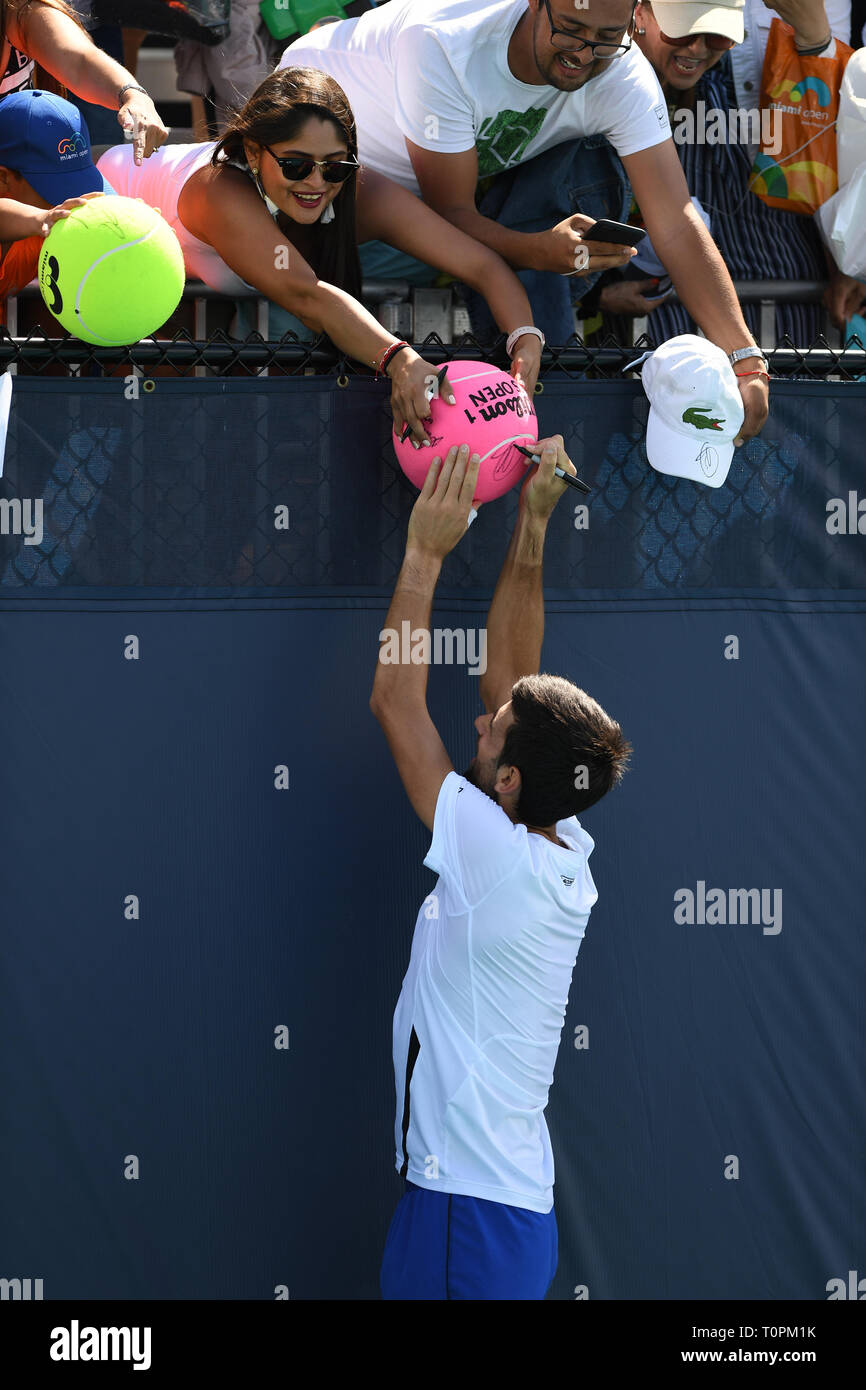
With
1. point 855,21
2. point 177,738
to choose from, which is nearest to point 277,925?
point 177,738

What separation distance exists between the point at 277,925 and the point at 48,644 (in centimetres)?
89

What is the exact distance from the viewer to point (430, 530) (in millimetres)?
3121

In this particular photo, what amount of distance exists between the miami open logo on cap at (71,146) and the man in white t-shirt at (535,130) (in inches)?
26.0

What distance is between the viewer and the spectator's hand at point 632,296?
4.23 meters

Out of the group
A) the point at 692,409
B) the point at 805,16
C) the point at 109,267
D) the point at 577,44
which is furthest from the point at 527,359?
the point at 805,16

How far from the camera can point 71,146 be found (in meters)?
3.51

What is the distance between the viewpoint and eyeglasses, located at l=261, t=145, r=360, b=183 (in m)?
3.28

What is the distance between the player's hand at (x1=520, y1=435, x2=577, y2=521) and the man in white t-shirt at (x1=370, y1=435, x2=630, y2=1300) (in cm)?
42

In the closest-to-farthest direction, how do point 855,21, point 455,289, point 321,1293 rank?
1. point 321,1293
2. point 455,289
3. point 855,21

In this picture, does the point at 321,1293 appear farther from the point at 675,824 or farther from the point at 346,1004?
the point at 675,824

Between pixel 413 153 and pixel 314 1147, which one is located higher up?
pixel 413 153

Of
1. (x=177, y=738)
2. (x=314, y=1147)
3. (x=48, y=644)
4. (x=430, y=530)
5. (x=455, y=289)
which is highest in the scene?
(x=455, y=289)

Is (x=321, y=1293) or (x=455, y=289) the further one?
(x=455, y=289)

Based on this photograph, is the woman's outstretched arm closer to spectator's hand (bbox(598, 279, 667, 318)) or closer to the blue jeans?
the blue jeans
